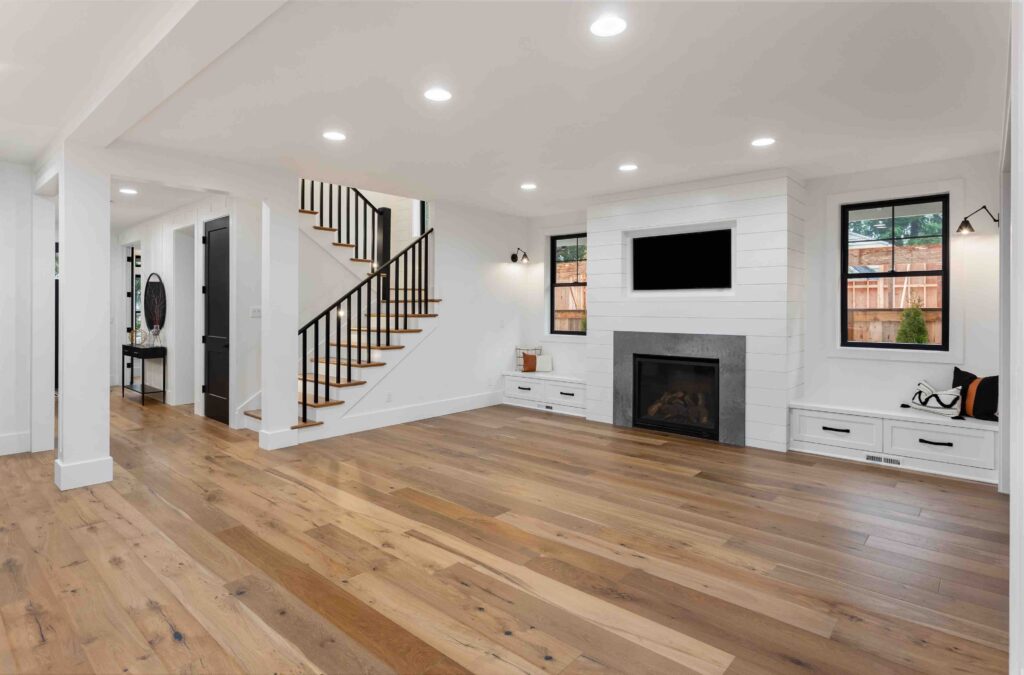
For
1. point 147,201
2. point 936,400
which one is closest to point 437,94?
point 936,400

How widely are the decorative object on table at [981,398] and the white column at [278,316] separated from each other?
5.65m

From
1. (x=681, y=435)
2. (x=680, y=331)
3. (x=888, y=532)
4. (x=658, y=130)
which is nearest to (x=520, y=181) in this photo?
(x=658, y=130)

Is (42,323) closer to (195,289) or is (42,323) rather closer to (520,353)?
(195,289)

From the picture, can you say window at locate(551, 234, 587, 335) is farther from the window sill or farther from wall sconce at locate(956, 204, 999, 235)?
wall sconce at locate(956, 204, 999, 235)

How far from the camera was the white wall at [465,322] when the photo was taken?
6.46 m

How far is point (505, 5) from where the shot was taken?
7.75 feet

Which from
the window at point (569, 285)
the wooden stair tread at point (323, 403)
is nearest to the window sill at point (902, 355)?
the window at point (569, 285)

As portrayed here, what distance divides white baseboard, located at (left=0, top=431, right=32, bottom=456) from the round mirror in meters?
2.78

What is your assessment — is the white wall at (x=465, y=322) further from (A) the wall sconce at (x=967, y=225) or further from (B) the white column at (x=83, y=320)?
(A) the wall sconce at (x=967, y=225)

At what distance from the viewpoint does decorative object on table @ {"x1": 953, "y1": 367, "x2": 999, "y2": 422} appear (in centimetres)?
430

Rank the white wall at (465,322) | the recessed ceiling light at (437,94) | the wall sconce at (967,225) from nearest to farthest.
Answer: the recessed ceiling light at (437,94)
the wall sconce at (967,225)
the white wall at (465,322)

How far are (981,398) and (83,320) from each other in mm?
6651

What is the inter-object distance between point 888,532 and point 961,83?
8.39 feet

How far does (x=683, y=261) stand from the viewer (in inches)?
228
